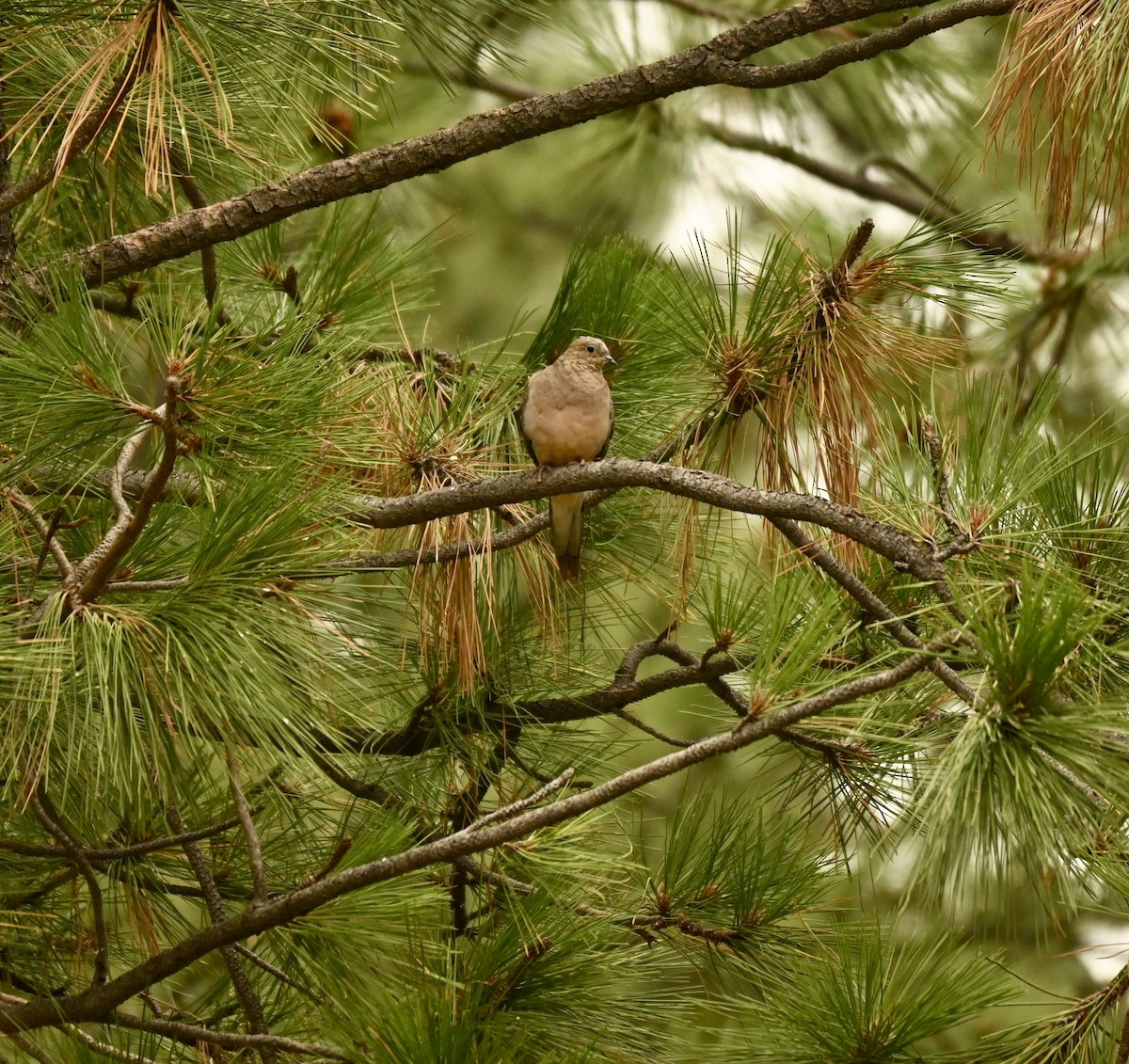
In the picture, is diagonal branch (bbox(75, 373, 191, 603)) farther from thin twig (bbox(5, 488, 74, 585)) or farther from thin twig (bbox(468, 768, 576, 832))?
thin twig (bbox(468, 768, 576, 832))

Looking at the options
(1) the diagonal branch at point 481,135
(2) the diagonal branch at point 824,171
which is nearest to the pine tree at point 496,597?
(1) the diagonal branch at point 481,135

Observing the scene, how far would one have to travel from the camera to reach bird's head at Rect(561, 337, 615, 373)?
7.52 ft

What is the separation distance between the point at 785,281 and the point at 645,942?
963 millimetres

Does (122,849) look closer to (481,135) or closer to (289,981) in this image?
(289,981)

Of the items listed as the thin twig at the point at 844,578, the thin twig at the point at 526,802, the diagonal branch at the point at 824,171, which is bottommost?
the thin twig at the point at 526,802

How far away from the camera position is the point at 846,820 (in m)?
2.00

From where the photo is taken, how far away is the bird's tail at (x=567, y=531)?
6.87 ft

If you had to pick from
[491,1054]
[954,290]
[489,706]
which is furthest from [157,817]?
[954,290]

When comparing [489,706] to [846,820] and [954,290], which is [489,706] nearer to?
[846,820]

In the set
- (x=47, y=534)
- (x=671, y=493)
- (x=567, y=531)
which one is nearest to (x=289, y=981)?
(x=47, y=534)

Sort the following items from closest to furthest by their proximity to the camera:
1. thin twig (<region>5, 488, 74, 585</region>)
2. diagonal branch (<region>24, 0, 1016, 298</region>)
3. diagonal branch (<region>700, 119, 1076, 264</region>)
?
thin twig (<region>5, 488, 74, 585</region>) → diagonal branch (<region>24, 0, 1016, 298</region>) → diagonal branch (<region>700, 119, 1076, 264</region>)

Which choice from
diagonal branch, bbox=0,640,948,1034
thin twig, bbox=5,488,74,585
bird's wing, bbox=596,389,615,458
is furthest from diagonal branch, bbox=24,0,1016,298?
diagonal branch, bbox=0,640,948,1034

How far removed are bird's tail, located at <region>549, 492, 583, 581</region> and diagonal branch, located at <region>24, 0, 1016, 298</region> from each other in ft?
1.74

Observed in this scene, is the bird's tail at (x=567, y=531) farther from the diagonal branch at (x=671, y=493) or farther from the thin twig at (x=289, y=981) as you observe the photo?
the thin twig at (x=289, y=981)
